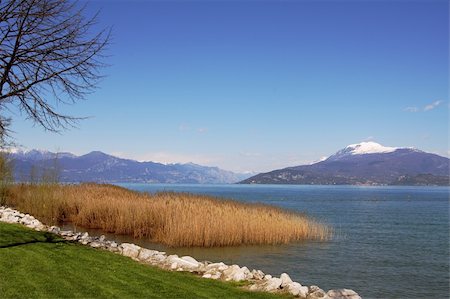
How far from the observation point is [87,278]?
8.85 meters

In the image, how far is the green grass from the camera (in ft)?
26.0

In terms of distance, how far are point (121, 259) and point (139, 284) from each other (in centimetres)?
289

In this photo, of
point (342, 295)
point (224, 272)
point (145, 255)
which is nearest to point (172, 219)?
point (145, 255)

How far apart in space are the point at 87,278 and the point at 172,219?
11328 millimetres

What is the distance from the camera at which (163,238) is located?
64.1 feet

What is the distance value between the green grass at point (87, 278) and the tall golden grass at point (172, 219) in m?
7.75

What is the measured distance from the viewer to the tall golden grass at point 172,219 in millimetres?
19422

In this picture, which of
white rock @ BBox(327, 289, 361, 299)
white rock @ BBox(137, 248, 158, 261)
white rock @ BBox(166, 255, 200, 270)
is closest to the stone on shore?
white rock @ BBox(327, 289, 361, 299)

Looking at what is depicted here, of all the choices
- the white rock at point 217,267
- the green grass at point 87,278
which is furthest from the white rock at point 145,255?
the white rock at point 217,267

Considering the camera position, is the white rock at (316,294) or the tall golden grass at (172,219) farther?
the tall golden grass at (172,219)

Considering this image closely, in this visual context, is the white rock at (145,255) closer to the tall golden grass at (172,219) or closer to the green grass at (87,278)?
the green grass at (87,278)

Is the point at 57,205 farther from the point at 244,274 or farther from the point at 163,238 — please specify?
the point at 244,274

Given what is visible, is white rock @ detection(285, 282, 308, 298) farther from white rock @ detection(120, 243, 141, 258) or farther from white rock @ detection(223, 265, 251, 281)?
white rock @ detection(120, 243, 141, 258)

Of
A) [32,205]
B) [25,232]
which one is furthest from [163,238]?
[32,205]
